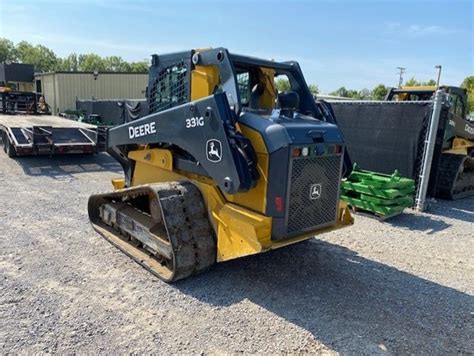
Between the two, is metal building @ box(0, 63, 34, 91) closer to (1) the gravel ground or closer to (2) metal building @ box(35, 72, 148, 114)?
(2) metal building @ box(35, 72, 148, 114)

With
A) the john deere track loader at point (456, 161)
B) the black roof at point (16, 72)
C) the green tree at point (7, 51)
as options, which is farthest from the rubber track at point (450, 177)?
the green tree at point (7, 51)

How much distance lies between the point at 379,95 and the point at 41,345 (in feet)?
175

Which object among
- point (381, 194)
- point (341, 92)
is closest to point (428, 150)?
point (381, 194)

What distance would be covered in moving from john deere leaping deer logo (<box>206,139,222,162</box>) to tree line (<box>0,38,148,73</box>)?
77559mm

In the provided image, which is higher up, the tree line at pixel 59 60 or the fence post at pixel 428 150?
the tree line at pixel 59 60

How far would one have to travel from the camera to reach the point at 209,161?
3824 millimetres

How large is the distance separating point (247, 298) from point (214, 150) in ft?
4.82

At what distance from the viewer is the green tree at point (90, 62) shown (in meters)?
80.3

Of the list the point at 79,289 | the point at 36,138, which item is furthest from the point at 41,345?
the point at 36,138

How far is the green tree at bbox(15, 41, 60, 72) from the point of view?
75.0 m

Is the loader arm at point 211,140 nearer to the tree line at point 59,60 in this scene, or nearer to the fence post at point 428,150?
the fence post at point 428,150

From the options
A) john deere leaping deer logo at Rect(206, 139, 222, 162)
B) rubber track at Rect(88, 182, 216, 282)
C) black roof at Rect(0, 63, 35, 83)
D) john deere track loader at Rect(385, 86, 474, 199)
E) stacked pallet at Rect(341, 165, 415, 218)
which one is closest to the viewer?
john deere leaping deer logo at Rect(206, 139, 222, 162)

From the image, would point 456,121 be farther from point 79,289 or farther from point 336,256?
point 79,289

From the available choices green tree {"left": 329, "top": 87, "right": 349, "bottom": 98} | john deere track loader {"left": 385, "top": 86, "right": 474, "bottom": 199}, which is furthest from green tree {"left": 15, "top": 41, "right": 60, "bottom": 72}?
john deere track loader {"left": 385, "top": 86, "right": 474, "bottom": 199}
